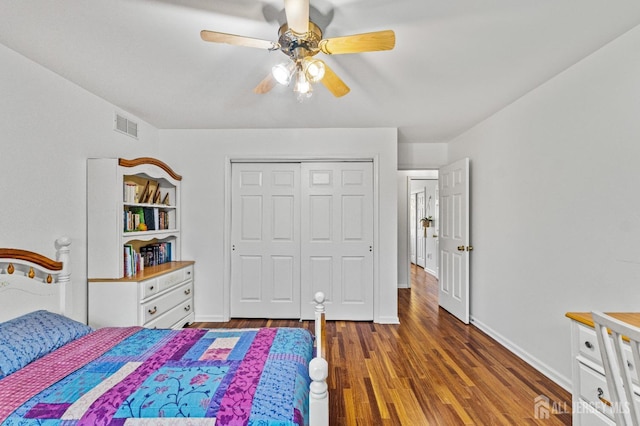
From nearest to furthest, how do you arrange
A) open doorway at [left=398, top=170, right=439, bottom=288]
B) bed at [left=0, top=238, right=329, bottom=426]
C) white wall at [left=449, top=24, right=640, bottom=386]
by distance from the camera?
bed at [left=0, top=238, right=329, bottom=426] < white wall at [left=449, top=24, right=640, bottom=386] < open doorway at [left=398, top=170, right=439, bottom=288]

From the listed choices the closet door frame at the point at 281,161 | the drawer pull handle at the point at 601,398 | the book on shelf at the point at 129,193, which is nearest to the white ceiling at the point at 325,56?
the closet door frame at the point at 281,161

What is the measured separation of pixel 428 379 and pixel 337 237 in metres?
1.86

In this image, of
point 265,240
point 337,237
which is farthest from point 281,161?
point 337,237

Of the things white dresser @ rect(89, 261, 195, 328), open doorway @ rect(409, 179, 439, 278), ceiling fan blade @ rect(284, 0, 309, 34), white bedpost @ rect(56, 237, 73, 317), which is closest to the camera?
ceiling fan blade @ rect(284, 0, 309, 34)

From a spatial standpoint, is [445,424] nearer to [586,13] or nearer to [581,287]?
[581,287]

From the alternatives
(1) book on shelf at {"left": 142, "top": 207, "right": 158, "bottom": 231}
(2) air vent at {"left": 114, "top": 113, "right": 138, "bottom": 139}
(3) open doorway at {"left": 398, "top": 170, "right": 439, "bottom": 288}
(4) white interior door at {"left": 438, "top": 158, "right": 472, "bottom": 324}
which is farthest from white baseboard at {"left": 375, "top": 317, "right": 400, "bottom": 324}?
(2) air vent at {"left": 114, "top": 113, "right": 138, "bottom": 139}

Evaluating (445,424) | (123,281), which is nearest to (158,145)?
(123,281)

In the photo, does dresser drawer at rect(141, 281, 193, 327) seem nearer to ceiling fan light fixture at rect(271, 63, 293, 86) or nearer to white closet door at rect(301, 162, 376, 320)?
white closet door at rect(301, 162, 376, 320)

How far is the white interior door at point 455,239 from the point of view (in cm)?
362

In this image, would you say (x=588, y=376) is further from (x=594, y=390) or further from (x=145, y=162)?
(x=145, y=162)

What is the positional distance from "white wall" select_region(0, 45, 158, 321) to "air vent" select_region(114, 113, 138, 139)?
130 mm

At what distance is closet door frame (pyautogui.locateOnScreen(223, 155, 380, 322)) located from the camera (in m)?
3.71

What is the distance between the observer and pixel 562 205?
2303 millimetres

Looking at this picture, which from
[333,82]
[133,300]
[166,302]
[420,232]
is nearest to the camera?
[333,82]
